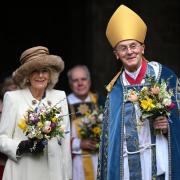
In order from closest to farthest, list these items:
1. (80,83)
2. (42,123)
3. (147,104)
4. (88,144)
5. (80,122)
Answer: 1. (147,104)
2. (42,123)
3. (88,144)
4. (80,122)
5. (80,83)

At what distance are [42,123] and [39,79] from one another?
1.75 feet

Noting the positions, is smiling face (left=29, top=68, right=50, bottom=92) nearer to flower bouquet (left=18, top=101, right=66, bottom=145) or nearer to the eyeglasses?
flower bouquet (left=18, top=101, right=66, bottom=145)

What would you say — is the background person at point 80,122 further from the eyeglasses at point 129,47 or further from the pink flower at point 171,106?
the pink flower at point 171,106

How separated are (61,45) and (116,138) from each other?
5.68 metres

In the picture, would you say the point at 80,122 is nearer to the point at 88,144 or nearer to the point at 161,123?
the point at 88,144

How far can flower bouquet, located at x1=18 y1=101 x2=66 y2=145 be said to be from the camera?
689 centimetres

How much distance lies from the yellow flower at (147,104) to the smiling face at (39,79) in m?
1.12

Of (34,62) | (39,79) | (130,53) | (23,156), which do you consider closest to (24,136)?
(23,156)

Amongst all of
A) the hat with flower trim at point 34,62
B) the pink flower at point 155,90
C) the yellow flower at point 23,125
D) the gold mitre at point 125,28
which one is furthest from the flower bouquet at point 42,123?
the pink flower at point 155,90

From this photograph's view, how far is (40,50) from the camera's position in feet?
24.0

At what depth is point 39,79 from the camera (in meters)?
7.27

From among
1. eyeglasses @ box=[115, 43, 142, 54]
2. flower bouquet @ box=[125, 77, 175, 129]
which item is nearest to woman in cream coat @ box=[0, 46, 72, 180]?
eyeglasses @ box=[115, 43, 142, 54]

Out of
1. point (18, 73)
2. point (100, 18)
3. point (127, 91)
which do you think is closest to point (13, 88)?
point (18, 73)

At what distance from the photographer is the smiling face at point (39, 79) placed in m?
7.26
